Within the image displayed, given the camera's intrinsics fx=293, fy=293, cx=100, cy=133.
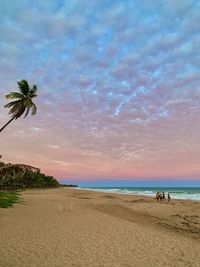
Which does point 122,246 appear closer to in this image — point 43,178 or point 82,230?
point 82,230

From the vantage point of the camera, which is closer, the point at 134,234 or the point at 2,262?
the point at 2,262

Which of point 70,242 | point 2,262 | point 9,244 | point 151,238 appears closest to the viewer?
point 2,262

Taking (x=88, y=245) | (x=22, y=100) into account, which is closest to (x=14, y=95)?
(x=22, y=100)

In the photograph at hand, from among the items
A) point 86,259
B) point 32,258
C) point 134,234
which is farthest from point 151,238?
point 32,258

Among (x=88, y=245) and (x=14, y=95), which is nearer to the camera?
(x=88, y=245)

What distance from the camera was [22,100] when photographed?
42.5 meters

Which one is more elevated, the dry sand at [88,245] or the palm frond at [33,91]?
the palm frond at [33,91]

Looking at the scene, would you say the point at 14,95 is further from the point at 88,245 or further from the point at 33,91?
the point at 88,245

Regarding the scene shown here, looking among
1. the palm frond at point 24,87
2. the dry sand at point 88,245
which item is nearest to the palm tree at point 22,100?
the palm frond at point 24,87

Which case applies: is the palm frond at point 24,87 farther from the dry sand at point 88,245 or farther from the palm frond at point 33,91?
the dry sand at point 88,245

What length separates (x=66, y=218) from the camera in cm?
2097

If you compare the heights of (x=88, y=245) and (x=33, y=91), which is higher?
(x=33, y=91)

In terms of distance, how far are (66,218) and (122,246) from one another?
8597mm

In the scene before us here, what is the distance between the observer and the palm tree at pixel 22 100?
135 feet
